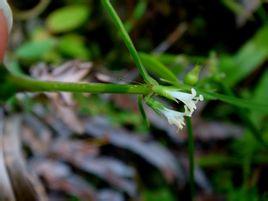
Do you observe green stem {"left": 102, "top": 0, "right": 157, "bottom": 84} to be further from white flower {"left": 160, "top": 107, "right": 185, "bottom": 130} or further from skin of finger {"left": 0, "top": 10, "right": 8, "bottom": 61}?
skin of finger {"left": 0, "top": 10, "right": 8, "bottom": 61}

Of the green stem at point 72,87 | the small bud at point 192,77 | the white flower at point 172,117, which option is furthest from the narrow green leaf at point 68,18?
the white flower at point 172,117

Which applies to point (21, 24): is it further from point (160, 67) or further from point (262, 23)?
point (160, 67)

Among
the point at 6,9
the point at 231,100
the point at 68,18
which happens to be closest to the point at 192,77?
the point at 231,100

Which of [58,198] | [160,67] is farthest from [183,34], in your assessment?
[160,67]

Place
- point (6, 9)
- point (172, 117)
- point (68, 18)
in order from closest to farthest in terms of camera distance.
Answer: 1. point (172, 117)
2. point (6, 9)
3. point (68, 18)

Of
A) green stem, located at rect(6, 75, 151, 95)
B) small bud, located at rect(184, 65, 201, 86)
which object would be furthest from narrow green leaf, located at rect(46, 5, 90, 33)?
small bud, located at rect(184, 65, 201, 86)

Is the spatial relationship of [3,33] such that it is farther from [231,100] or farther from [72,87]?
[231,100]

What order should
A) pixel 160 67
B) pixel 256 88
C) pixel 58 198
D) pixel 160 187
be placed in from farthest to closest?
pixel 256 88
pixel 160 187
pixel 58 198
pixel 160 67

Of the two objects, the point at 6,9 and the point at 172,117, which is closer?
the point at 172,117

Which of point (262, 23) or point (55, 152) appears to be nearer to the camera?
point (55, 152)
